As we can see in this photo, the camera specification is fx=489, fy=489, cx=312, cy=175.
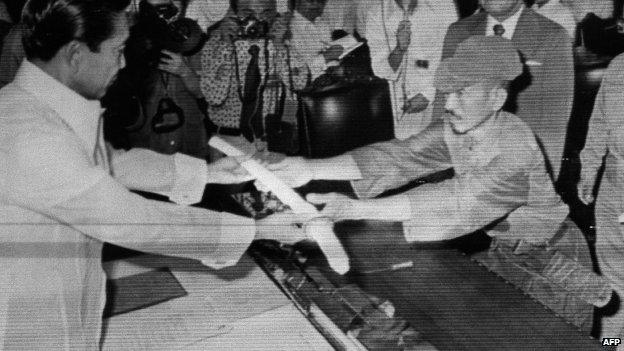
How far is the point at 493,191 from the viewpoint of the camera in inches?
47.3

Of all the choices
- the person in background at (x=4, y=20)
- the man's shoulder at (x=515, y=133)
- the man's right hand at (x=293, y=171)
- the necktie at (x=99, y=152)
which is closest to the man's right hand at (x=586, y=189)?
the man's shoulder at (x=515, y=133)

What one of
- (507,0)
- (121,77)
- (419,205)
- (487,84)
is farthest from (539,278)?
(121,77)

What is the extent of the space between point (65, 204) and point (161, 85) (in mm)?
1124

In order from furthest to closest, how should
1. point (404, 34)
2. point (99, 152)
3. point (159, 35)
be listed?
1. point (159, 35)
2. point (99, 152)
3. point (404, 34)

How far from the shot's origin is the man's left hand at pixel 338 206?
148 centimetres

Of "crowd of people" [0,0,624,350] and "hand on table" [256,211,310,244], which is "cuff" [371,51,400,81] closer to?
"crowd of people" [0,0,624,350]

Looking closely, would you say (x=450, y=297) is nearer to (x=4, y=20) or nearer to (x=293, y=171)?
(x=293, y=171)

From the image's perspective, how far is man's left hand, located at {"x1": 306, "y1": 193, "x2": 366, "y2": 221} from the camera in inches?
58.3

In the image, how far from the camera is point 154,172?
173 centimetres

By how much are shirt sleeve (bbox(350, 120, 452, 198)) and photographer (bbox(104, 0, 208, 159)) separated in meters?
0.87

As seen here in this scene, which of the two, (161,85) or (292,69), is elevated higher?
(292,69)

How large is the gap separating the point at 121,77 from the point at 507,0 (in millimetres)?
1681

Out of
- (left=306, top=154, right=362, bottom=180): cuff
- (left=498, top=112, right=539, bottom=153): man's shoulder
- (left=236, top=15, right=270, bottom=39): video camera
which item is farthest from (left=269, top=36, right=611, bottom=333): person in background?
(left=236, top=15, right=270, bottom=39): video camera
